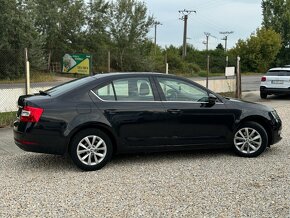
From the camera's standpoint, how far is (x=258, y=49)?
51.7m

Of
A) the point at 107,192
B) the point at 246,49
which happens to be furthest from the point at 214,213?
the point at 246,49

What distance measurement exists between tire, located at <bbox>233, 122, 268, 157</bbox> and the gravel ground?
0.16 m

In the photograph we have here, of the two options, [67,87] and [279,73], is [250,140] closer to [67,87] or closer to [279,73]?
[67,87]

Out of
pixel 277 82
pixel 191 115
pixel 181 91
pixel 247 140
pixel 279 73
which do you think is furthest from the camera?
pixel 279 73

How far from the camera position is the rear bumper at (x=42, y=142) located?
5961 millimetres

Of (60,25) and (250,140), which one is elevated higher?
(60,25)

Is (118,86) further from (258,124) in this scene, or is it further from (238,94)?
(238,94)

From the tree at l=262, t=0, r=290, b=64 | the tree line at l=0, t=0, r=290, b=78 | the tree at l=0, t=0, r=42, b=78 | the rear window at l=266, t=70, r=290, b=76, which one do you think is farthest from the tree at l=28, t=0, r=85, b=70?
the tree at l=262, t=0, r=290, b=64

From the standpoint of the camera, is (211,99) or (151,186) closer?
(151,186)

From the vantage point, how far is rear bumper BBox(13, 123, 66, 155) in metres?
5.96

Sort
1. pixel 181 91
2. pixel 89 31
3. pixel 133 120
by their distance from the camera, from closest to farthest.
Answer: pixel 133 120, pixel 181 91, pixel 89 31

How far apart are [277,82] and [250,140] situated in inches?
428

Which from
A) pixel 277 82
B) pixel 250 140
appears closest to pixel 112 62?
pixel 277 82

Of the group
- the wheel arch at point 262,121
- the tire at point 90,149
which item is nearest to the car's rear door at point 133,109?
the tire at point 90,149
